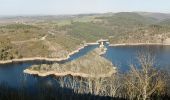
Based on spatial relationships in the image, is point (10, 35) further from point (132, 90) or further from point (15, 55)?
point (132, 90)

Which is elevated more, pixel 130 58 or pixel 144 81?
pixel 144 81

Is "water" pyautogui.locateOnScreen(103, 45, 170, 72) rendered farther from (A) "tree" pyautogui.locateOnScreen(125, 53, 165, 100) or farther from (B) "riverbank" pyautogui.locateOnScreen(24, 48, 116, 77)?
(A) "tree" pyautogui.locateOnScreen(125, 53, 165, 100)

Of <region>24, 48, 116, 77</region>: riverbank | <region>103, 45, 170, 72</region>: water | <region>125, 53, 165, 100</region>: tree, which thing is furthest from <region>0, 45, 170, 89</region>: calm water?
<region>125, 53, 165, 100</region>: tree

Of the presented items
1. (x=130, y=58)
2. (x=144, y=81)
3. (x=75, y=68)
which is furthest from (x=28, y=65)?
(x=144, y=81)

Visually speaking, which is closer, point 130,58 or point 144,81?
point 144,81

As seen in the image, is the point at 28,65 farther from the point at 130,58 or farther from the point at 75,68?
the point at 130,58

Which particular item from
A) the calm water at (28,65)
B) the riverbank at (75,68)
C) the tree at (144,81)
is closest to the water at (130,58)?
the calm water at (28,65)

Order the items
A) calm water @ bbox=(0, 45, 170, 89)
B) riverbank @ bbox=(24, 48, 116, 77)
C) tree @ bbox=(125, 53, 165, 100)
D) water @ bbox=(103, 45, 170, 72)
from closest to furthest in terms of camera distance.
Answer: tree @ bbox=(125, 53, 165, 100) < calm water @ bbox=(0, 45, 170, 89) < water @ bbox=(103, 45, 170, 72) < riverbank @ bbox=(24, 48, 116, 77)

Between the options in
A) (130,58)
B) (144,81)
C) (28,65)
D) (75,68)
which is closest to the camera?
(144,81)

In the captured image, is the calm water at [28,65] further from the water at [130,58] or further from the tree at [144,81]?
the tree at [144,81]

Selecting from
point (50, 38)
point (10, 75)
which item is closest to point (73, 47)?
point (50, 38)

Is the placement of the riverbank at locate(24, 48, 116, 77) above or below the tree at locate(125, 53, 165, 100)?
below
